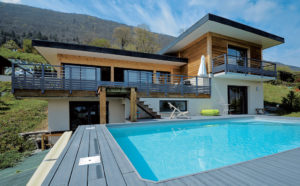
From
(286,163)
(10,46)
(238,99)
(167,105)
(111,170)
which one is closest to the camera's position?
(111,170)

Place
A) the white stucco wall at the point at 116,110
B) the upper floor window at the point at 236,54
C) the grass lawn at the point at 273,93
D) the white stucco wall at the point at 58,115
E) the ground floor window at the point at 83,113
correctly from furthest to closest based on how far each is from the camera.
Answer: the grass lawn at the point at 273,93
the upper floor window at the point at 236,54
the white stucco wall at the point at 116,110
the ground floor window at the point at 83,113
the white stucco wall at the point at 58,115

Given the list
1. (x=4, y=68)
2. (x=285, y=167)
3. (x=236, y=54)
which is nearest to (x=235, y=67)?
(x=236, y=54)

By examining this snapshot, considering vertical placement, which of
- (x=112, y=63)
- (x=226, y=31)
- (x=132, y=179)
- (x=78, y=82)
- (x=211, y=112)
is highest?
(x=226, y=31)

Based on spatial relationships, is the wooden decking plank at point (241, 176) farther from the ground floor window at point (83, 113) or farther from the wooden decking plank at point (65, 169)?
the ground floor window at point (83, 113)

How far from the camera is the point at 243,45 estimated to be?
11.3m

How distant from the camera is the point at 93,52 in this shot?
29.2ft

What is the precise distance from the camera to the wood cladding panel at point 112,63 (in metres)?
9.27

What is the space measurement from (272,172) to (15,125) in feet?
39.5

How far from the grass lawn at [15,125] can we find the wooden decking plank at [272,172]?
6.00 meters

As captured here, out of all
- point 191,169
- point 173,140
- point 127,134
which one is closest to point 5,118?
point 127,134

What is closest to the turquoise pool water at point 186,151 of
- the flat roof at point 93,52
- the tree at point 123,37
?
the flat roof at point 93,52

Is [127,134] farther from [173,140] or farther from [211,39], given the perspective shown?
[211,39]

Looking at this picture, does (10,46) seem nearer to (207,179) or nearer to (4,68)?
(4,68)

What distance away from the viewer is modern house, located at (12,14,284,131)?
23.7ft
